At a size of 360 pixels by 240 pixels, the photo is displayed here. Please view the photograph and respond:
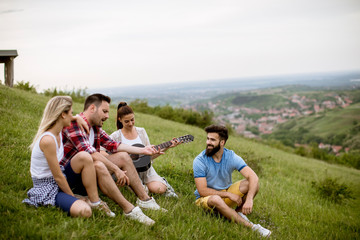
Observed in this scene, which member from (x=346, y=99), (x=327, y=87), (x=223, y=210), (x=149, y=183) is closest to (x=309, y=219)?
(x=223, y=210)

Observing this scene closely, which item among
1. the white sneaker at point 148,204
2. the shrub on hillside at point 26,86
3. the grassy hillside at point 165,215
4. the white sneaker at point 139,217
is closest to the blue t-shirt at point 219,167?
the grassy hillside at point 165,215

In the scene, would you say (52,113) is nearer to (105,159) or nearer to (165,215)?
(105,159)

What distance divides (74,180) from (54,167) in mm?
498

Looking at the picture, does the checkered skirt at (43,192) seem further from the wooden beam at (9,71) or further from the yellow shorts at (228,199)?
the wooden beam at (9,71)

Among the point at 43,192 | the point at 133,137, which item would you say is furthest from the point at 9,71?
the point at 43,192

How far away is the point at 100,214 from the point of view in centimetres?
344

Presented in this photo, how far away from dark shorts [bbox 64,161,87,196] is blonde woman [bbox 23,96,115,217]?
Answer: 0.41 feet

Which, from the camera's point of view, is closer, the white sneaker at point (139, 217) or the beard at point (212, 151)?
the white sneaker at point (139, 217)

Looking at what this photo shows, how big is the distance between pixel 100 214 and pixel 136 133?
1.88 m

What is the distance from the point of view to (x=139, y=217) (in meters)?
3.53

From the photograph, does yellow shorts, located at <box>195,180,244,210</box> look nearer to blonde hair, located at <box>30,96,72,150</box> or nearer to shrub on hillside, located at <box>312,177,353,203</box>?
blonde hair, located at <box>30,96,72,150</box>

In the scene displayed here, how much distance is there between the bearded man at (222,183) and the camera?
4.21 metres

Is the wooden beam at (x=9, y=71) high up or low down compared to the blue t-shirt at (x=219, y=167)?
up

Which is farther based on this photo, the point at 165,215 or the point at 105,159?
the point at 165,215
